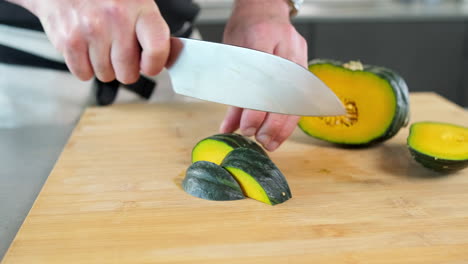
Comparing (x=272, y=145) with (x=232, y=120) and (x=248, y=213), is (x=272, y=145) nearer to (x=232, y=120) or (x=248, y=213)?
(x=232, y=120)

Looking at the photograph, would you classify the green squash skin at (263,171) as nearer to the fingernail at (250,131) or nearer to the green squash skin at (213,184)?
the green squash skin at (213,184)

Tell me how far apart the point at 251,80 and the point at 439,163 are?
455mm

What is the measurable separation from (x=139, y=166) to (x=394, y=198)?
59cm

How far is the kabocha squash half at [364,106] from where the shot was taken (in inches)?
51.8

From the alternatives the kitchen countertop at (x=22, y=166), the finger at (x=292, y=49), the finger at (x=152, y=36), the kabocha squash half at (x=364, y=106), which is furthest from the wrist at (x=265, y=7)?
the kitchen countertop at (x=22, y=166)

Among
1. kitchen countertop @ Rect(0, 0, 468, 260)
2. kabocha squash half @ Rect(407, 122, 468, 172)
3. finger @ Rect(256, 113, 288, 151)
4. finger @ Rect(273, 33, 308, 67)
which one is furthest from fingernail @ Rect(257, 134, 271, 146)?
kitchen countertop @ Rect(0, 0, 468, 260)

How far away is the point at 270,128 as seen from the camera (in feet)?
4.19

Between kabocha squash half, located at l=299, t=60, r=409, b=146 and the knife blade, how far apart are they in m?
0.27

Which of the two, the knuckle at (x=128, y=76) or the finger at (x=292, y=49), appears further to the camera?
the finger at (x=292, y=49)

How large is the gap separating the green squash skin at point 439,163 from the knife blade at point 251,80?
22cm

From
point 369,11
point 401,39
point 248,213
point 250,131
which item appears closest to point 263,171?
point 248,213

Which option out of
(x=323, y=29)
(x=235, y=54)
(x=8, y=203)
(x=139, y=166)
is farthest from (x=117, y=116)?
(x=323, y=29)

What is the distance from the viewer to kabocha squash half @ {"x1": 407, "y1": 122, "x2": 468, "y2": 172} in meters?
1.11

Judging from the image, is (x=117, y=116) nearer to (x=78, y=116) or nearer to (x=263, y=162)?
(x=78, y=116)
